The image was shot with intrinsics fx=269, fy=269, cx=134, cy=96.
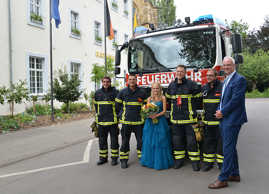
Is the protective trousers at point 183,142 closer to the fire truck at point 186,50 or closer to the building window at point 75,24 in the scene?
the fire truck at point 186,50

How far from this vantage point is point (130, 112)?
5098mm

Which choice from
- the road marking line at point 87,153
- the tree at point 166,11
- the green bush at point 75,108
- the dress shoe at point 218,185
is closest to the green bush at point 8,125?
the road marking line at point 87,153

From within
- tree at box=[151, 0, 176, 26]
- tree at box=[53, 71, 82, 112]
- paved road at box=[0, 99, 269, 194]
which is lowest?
paved road at box=[0, 99, 269, 194]

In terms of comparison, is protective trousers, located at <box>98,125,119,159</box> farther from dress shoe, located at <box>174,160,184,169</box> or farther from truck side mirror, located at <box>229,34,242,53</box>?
truck side mirror, located at <box>229,34,242,53</box>

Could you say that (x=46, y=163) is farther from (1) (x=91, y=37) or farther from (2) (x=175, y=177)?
(1) (x=91, y=37)

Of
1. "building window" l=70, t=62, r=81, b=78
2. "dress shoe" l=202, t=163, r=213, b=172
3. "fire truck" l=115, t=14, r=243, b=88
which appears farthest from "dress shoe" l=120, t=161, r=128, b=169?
"building window" l=70, t=62, r=81, b=78

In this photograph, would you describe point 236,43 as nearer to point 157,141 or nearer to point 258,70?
point 157,141

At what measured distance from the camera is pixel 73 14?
58.1 feet

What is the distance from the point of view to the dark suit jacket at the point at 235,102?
3.77 meters

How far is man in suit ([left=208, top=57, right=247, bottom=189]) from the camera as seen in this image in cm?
379

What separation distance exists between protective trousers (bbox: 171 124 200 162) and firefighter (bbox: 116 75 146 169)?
2.21 ft

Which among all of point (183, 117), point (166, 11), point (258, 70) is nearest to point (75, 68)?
point (183, 117)

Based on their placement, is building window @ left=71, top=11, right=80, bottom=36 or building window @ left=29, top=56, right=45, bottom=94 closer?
building window @ left=29, top=56, right=45, bottom=94

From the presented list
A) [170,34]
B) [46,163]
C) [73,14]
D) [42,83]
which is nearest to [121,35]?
[73,14]
